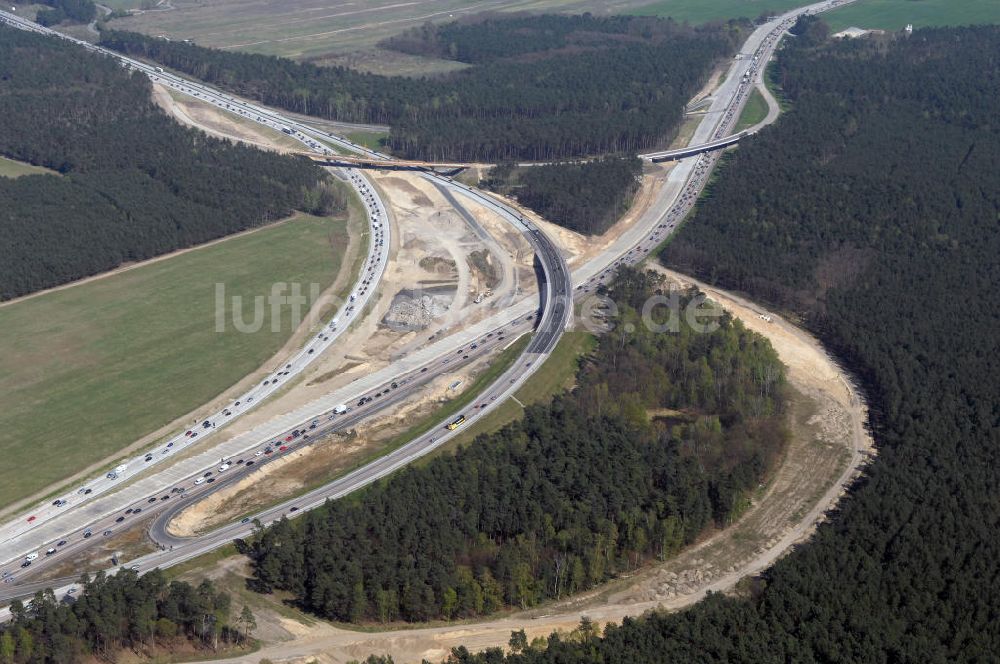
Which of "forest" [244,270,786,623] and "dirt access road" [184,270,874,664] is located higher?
"forest" [244,270,786,623]

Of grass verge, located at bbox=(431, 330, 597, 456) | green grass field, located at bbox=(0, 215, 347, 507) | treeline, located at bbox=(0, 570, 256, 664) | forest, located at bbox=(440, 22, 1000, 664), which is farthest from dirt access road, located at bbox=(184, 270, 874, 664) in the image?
green grass field, located at bbox=(0, 215, 347, 507)

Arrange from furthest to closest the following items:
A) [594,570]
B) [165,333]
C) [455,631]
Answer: [165,333] → [594,570] → [455,631]

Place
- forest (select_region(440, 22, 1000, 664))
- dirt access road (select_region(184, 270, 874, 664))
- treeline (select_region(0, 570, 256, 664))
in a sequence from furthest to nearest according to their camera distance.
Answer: dirt access road (select_region(184, 270, 874, 664)), forest (select_region(440, 22, 1000, 664)), treeline (select_region(0, 570, 256, 664))

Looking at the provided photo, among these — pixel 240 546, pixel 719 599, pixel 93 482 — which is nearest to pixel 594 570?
pixel 719 599

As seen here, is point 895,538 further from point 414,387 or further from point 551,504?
point 414,387

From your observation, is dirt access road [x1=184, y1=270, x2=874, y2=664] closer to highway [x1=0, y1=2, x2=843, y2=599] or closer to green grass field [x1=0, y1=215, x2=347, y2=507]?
highway [x1=0, y1=2, x2=843, y2=599]

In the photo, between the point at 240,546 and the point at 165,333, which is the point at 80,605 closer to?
the point at 240,546

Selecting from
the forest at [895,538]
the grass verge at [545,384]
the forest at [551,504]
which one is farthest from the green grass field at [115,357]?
the forest at [895,538]
